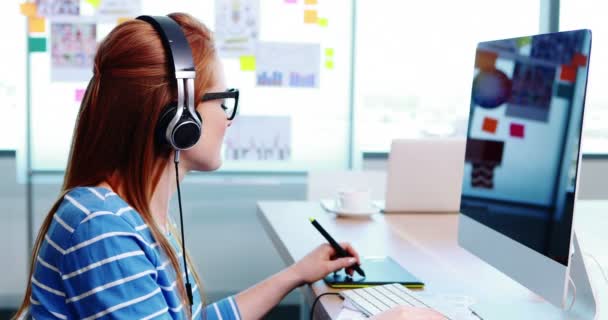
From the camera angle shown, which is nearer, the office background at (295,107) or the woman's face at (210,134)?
the woman's face at (210,134)

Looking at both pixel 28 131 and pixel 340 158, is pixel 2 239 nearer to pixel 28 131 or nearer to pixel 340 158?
pixel 28 131

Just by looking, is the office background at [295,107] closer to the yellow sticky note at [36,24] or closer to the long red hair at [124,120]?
the yellow sticky note at [36,24]

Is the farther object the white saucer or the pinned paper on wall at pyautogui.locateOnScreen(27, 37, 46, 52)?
the pinned paper on wall at pyautogui.locateOnScreen(27, 37, 46, 52)

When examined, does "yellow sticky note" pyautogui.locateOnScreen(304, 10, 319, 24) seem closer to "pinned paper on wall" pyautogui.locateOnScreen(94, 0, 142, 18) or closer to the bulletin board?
the bulletin board

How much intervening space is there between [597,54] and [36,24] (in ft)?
8.65

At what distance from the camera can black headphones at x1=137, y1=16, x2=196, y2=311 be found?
98 centimetres

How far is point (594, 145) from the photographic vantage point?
138 inches

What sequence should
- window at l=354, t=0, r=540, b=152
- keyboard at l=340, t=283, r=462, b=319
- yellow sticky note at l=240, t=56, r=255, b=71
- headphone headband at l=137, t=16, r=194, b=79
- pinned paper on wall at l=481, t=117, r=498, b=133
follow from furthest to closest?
1. window at l=354, t=0, r=540, b=152
2. yellow sticky note at l=240, t=56, r=255, b=71
3. pinned paper on wall at l=481, t=117, r=498, b=133
4. keyboard at l=340, t=283, r=462, b=319
5. headphone headband at l=137, t=16, r=194, b=79

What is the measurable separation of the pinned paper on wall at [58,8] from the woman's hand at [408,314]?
2441mm

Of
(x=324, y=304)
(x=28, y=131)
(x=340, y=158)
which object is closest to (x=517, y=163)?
(x=324, y=304)

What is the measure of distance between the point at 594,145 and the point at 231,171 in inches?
70.8

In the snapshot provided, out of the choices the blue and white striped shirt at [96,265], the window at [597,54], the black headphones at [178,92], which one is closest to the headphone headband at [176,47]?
the black headphones at [178,92]

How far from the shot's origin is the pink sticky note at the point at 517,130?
1.11m

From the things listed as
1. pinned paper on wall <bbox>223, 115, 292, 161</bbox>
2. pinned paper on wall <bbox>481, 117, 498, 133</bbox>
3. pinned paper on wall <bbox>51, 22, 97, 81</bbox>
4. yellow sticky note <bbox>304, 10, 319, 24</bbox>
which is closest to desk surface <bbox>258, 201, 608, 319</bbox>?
pinned paper on wall <bbox>481, 117, 498, 133</bbox>
